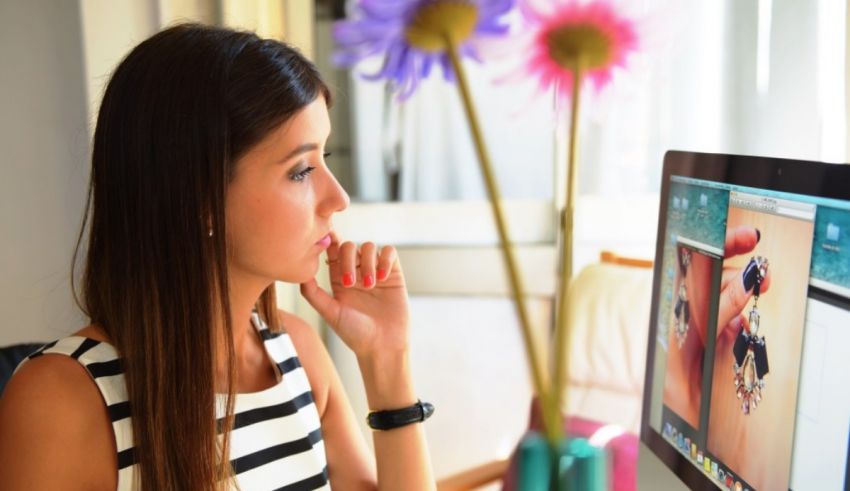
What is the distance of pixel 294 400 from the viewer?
1.13m

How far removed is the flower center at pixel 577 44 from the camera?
2.29 feet

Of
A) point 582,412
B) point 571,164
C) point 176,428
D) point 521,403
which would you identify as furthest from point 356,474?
point 521,403

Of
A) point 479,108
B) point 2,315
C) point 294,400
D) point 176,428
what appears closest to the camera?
point 176,428

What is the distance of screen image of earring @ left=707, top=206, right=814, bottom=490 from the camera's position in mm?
699

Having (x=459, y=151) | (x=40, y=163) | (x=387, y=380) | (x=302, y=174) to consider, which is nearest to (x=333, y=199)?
(x=302, y=174)

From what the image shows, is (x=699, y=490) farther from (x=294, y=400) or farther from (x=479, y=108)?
(x=479, y=108)

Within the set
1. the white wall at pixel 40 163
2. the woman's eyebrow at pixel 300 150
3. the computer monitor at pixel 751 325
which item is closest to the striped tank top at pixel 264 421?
the woman's eyebrow at pixel 300 150

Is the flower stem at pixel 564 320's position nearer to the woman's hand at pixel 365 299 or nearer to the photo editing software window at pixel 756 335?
the photo editing software window at pixel 756 335

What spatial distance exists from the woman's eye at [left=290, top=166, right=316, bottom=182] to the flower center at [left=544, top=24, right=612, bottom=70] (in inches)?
14.2

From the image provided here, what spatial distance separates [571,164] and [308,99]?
1.36 ft

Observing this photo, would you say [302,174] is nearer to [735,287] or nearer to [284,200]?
[284,200]

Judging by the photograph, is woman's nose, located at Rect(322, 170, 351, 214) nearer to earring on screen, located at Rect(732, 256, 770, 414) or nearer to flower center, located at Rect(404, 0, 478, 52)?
flower center, located at Rect(404, 0, 478, 52)

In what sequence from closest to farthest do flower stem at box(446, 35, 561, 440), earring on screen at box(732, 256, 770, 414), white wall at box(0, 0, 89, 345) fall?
flower stem at box(446, 35, 561, 440), earring on screen at box(732, 256, 770, 414), white wall at box(0, 0, 89, 345)

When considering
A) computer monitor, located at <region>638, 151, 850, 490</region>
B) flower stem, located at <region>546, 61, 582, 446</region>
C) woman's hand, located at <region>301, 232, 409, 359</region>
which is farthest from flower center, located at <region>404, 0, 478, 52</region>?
woman's hand, located at <region>301, 232, 409, 359</region>
